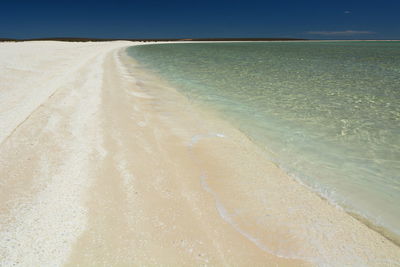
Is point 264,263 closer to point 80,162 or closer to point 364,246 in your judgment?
point 364,246

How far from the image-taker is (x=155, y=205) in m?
2.76

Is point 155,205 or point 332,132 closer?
point 155,205

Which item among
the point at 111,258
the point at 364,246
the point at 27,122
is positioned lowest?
the point at 364,246

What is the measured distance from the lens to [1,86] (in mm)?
7934

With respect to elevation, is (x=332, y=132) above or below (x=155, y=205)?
below

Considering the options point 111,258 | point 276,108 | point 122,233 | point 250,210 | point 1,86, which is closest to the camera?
point 111,258

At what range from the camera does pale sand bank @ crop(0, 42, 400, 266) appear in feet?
7.14

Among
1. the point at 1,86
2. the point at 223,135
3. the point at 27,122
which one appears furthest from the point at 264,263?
the point at 1,86

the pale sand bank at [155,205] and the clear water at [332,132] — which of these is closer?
the pale sand bank at [155,205]

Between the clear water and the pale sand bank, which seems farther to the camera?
the clear water

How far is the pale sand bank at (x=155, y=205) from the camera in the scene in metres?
2.18

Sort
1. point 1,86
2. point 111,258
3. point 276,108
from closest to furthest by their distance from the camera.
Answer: point 111,258 < point 276,108 < point 1,86

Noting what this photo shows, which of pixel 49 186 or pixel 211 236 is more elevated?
pixel 49 186

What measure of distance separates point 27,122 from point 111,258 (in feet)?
13.1
